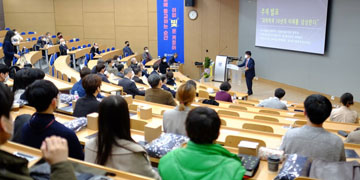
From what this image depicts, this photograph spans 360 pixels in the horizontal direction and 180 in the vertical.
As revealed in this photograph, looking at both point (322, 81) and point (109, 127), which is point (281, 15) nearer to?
point (322, 81)

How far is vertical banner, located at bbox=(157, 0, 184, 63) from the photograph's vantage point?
16.5 m

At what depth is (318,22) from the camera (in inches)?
441

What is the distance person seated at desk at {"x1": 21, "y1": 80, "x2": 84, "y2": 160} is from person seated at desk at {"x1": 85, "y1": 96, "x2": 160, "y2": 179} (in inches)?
17.7

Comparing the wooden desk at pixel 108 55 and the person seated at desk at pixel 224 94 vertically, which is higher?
the wooden desk at pixel 108 55

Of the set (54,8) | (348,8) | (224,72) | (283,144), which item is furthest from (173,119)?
(54,8)

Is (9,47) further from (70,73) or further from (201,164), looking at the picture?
(201,164)

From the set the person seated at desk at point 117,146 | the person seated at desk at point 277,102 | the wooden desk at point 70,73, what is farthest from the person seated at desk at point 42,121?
the person seated at desk at point 277,102

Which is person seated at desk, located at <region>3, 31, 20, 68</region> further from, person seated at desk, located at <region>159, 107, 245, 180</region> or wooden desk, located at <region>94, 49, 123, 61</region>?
person seated at desk, located at <region>159, 107, 245, 180</region>

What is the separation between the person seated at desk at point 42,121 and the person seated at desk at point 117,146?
0.45 metres

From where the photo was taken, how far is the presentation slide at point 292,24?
11.2m

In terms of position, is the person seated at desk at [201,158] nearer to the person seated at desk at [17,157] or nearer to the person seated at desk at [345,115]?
the person seated at desk at [17,157]

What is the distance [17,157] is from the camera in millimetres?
1548

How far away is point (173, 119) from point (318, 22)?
8.94m

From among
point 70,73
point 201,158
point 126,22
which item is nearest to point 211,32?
point 126,22
